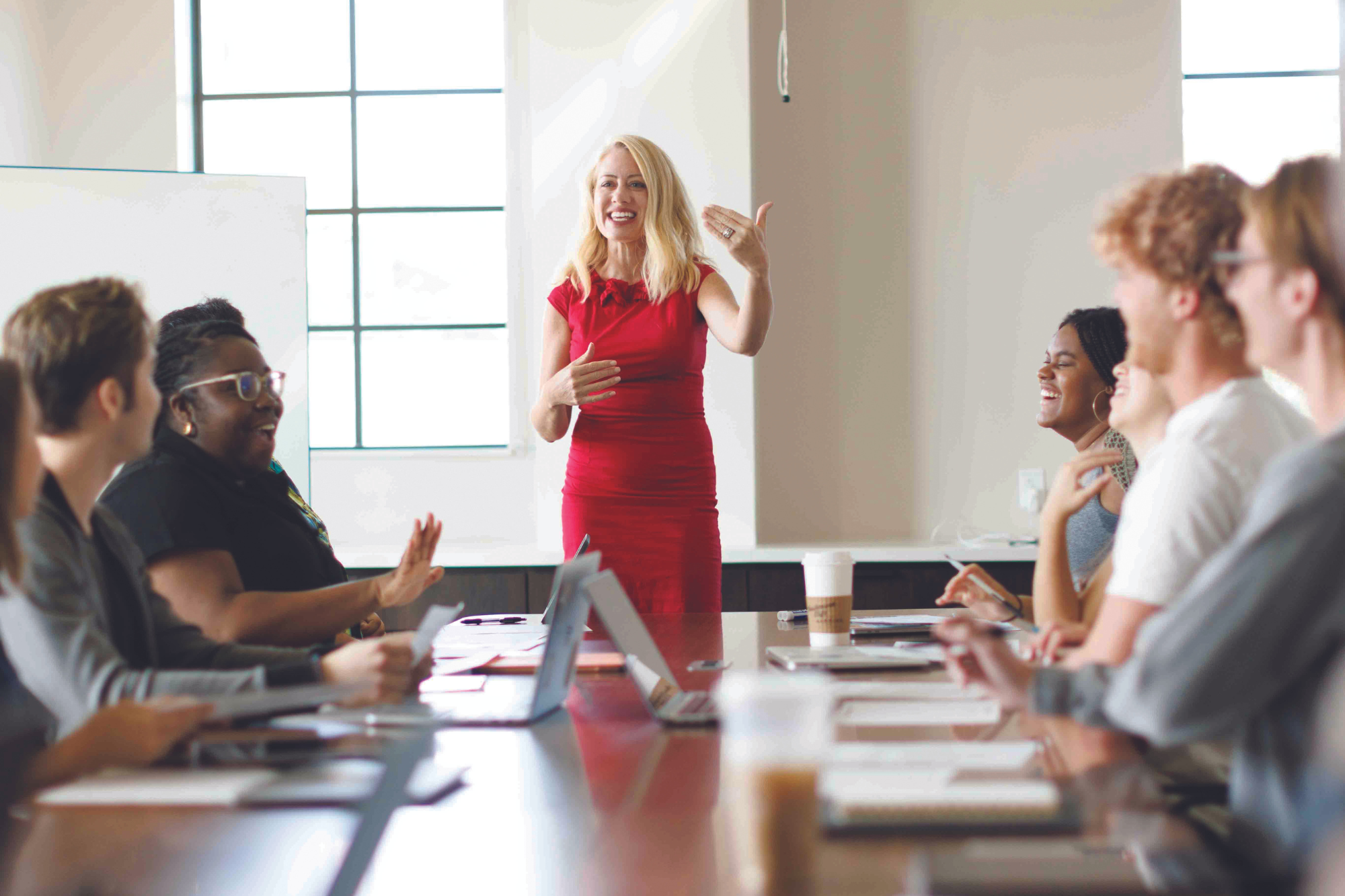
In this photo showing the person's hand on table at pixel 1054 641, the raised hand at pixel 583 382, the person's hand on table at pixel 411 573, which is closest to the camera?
the person's hand on table at pixel 1054 641

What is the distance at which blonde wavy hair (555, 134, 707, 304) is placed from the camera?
2877mm

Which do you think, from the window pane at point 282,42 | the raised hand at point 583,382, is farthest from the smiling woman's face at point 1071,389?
the window pane at point 282,42

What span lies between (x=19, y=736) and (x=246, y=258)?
110 inches

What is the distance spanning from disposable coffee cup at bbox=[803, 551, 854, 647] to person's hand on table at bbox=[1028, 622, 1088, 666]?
1.04 ft

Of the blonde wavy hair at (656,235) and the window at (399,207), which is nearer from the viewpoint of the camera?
the blonde wavy hair at (656,235)

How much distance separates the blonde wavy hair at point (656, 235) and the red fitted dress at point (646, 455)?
32mm

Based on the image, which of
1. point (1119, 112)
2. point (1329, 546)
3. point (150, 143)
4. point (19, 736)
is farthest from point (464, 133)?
point (1329, 546)

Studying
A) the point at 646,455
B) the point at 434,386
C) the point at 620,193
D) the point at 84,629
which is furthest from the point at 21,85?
the point at 84,629

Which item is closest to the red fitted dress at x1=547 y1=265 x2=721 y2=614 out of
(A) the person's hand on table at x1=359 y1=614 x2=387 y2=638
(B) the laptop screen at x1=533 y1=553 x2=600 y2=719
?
(A) the person's hand on table at x1=359 y1=614 x2=387 y2=638

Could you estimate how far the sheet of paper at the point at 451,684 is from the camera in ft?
5.06

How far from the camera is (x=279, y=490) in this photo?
214cm

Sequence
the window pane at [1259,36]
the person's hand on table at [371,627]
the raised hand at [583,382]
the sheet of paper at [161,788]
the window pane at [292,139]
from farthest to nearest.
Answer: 1. the window pane at [292,139]
2. the window pane at [1259,36]
3. the raised hand at [583,382]
4. the person's hand on table at [371,627]
5. the sheet of paper at [161,788]

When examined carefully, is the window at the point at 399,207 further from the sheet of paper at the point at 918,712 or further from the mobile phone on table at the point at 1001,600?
the sheet of paper at the point at 918,712

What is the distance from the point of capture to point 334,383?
14.5 feet
